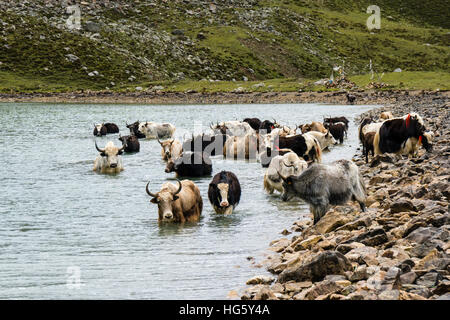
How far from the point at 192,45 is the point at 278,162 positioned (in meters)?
110

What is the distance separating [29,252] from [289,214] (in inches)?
229

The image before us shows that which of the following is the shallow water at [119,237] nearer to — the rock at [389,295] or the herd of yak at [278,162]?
the herd of yak at [278,162]

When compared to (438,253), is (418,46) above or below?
above

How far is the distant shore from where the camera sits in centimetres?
6762

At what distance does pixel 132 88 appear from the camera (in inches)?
3696

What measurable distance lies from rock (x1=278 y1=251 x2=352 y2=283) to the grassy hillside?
7499cm

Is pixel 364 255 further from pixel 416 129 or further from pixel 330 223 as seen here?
pixel 416 129

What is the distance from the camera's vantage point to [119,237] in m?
12.1

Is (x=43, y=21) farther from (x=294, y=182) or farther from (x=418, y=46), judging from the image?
(x=294, y=182)

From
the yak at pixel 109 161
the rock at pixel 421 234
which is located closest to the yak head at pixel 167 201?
the rock at pixel 421 234

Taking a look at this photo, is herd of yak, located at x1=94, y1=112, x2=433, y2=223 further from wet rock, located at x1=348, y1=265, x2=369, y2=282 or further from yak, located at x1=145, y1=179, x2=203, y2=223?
wet rock, located at x1=348, y1=265, x2=369, y2=282

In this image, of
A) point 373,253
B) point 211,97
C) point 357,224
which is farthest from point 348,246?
point 211,97

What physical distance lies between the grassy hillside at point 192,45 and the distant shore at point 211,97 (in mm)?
6979

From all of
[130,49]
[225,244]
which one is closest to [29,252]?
[225,244]
